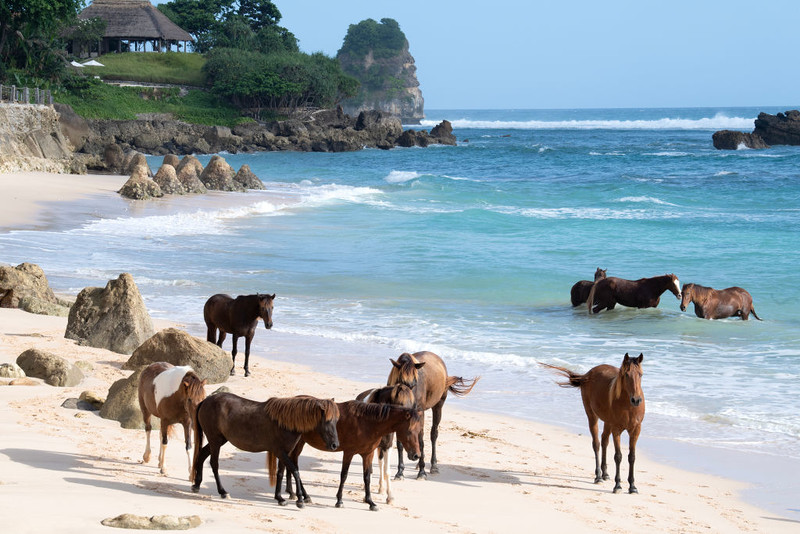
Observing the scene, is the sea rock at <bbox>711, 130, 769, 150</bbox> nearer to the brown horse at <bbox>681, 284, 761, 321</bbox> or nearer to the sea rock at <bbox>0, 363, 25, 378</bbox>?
the brown horse at <bbox>681, 284, 761, 321</bbox>

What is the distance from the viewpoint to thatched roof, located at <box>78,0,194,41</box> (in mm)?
→ 87312

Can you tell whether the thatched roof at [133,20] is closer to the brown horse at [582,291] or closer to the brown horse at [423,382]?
the brown horse at [582,291]

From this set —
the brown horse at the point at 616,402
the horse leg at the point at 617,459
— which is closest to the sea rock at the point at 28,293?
the brown horse at the point at 616,402

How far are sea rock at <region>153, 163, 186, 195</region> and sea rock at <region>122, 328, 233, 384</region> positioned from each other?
25.3 meters

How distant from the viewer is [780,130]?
3091 inches

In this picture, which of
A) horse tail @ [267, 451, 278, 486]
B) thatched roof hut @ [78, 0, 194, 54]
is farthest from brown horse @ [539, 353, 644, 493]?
thatched roof hut @ [78, 0, 194, 54]

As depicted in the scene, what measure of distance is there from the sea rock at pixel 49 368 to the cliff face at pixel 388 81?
6962 inches

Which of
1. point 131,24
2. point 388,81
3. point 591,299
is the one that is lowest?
point 591,299

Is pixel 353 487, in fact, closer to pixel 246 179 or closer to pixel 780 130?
pixel 246 179

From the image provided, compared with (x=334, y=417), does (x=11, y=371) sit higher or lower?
lower

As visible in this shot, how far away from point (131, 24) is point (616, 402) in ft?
289

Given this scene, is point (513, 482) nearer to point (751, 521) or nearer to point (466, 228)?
point (751, 521)

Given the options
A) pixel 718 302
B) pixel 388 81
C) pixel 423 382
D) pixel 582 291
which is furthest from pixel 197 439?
pixel 388 81

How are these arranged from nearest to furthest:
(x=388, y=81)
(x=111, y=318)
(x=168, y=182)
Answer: (x=111, y=318)
(x=168, y=182)
(x=388, y=81)
